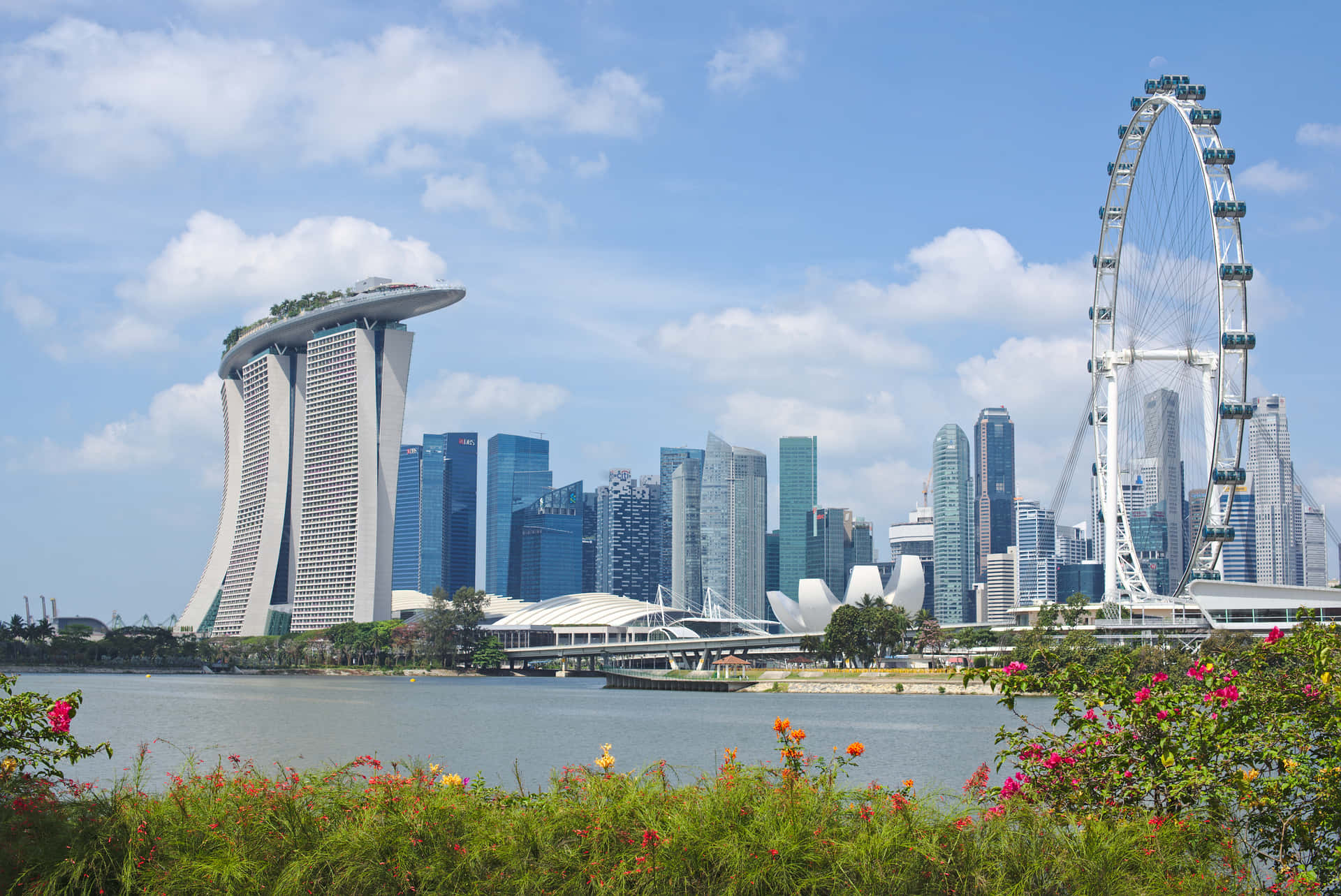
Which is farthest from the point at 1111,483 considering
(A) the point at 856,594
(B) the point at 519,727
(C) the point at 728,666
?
(A) the point at 856,594

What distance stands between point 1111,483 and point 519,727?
189 ft

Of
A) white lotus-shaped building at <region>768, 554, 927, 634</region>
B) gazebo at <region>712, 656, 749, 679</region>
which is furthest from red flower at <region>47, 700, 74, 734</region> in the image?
white lotus-shaped building at <region>768, 554, 927, 634</region>

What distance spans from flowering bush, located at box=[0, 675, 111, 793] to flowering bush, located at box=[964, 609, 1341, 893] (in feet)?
27.9

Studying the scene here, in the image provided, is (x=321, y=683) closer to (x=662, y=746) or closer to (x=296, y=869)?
(x=662, y=746)

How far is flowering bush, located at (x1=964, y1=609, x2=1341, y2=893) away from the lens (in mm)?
10688

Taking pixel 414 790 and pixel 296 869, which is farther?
pixel 414 790

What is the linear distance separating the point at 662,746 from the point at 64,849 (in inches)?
1592

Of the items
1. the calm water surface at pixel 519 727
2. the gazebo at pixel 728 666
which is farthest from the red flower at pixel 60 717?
the gazebo at pixel 728 666

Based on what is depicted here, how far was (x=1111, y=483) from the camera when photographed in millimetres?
99062

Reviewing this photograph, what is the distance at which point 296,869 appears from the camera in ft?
35.2

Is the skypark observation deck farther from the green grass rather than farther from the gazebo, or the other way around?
the green grass

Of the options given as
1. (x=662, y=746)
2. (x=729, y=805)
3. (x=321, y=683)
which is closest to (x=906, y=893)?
(x=729, y=805)

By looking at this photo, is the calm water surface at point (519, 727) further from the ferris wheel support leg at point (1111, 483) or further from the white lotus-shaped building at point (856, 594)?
the white lotus-shaped building at point (856, 594)

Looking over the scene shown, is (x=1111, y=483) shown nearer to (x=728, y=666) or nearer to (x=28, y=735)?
(x=728, y=666)
